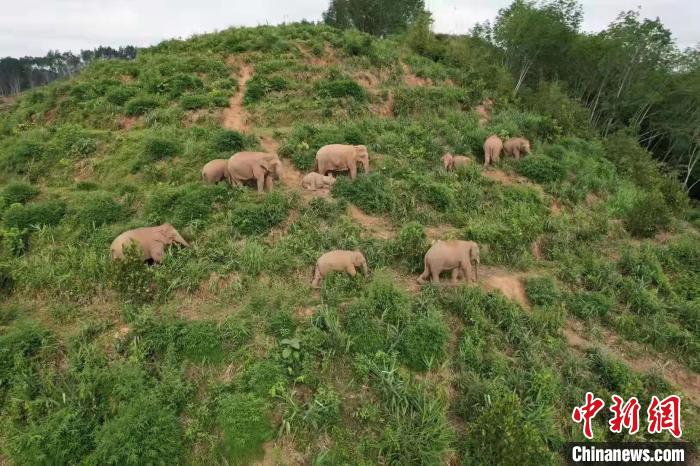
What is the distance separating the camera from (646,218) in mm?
11773

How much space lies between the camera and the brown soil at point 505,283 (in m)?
8.22

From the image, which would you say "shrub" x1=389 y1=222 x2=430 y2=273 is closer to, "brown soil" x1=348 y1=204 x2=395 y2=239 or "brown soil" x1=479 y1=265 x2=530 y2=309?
"brown soil" x1=348 y1=204 x2=395 y2=239

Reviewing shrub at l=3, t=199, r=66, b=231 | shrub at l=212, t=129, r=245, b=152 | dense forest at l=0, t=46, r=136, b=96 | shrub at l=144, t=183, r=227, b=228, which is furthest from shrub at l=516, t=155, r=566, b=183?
dense forest at l=0, t=46, r=136, b=96

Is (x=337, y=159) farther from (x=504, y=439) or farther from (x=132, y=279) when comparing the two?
(x=504, y=439)

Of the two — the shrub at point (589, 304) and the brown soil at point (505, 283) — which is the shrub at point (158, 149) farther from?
the shrub at point (589, 304)

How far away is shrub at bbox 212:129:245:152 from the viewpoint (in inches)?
459

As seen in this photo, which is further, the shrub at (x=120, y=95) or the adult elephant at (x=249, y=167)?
the shrub at (x=120, y=95)

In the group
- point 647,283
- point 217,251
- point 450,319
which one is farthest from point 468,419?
→ point 647,283

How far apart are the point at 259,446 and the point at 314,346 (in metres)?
1.59

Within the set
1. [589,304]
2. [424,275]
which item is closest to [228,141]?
[424,275]

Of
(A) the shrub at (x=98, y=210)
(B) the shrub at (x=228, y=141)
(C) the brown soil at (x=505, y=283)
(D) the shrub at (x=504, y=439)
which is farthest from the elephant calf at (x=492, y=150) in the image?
(A) the shrub at (x=98, y=210)

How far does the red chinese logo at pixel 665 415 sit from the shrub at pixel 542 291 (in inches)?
93.7

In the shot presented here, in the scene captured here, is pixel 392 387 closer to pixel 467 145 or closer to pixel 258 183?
pixel 258 183

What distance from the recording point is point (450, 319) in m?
7.23
